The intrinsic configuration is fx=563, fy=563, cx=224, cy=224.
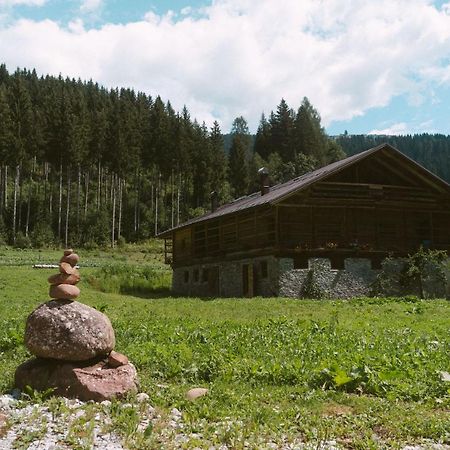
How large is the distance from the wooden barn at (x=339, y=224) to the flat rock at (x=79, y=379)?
67.6ft

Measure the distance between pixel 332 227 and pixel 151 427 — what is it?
85.7 feet

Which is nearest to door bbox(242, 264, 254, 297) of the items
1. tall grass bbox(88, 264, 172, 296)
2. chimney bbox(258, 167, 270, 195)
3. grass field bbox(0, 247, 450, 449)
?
chimney bbox(258, 167, 270, 195)

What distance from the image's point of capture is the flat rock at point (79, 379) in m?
8.50

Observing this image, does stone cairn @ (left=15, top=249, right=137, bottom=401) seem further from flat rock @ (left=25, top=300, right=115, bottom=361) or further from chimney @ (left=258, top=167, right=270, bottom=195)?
chimney @ (left=258, top=167, right=270, bottom=195)

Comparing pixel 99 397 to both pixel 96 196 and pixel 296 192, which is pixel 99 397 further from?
pixel 96 196

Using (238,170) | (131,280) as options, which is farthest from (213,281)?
(238,170)

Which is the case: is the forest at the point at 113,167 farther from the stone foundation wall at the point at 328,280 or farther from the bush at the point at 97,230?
the stone foundation wall at the point at 328,280

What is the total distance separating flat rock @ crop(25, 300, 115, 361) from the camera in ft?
29.1

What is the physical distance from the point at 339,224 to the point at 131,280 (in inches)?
589

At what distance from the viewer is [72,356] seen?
29.2 ft

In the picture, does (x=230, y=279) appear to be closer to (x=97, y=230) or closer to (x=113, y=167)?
(x=97, y=230)

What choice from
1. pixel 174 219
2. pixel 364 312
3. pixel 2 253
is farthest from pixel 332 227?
pixel 174 219

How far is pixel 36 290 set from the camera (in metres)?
29.8

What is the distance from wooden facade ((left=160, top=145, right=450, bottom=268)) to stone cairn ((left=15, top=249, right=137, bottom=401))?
67.3 feet
